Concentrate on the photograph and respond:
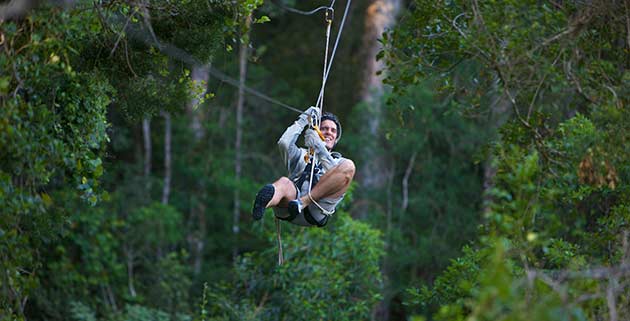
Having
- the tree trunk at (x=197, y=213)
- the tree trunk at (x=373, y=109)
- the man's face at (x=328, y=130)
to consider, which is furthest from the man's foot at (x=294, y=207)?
the tree trunk at (x=197, y=213)

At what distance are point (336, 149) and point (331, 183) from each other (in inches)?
313

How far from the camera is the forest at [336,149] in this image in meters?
5.79

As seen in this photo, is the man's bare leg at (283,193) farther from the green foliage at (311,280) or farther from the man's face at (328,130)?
the green foliage at (311,280)

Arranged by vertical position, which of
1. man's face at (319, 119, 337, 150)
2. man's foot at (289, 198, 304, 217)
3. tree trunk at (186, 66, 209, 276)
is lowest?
tree trunk at (186, 66, 209, 276)

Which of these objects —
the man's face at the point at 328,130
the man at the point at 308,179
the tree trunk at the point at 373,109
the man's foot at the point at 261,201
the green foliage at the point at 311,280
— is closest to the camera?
the man's foot at the point at 261,201

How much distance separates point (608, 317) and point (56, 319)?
353 inches

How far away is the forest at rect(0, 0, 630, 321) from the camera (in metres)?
5.79

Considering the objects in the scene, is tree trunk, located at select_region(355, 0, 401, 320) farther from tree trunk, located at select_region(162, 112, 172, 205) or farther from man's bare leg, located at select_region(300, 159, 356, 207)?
man's bare leg, located at select_region(300, 159, 356, 207)

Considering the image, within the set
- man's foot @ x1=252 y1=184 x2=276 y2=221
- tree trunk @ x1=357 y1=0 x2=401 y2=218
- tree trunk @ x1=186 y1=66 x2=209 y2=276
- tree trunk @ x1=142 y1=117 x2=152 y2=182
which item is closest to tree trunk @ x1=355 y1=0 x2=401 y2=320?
tree trunk @ x1=357 y1=0 x2=401 y2=218

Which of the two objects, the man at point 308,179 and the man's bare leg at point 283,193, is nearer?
the man's bare leg at point 283,193

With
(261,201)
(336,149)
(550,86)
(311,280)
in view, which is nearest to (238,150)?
(336,149)

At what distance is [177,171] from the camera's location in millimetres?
16453

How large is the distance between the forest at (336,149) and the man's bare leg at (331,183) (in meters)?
0.52

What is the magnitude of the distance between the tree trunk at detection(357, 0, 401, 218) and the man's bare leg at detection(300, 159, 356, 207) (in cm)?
707
